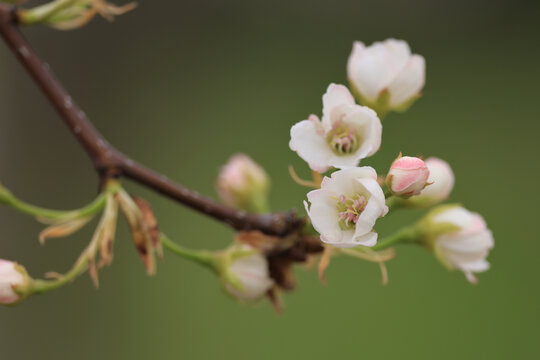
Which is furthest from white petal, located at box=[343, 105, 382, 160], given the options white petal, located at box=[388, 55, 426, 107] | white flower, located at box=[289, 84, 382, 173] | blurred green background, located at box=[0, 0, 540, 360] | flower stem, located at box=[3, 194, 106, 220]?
blurred green background, located at box=[0, 0, 540, 360]

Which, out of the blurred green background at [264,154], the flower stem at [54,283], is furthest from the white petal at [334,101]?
the blurred green background at [264,154]

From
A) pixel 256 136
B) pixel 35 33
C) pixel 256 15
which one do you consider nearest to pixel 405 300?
pixel 256 136

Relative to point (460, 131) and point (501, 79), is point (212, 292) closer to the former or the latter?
point (460, 131)

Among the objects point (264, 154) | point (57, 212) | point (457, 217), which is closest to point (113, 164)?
point (57, 212)

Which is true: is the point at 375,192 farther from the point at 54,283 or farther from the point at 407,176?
the point at 54,283

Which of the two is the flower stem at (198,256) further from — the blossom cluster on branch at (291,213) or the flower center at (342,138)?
the flower center at (342,138)

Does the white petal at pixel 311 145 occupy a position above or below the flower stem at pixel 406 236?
above

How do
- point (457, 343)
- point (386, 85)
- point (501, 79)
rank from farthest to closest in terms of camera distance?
point (501, 79), point (457, 343), point (386, 85)
